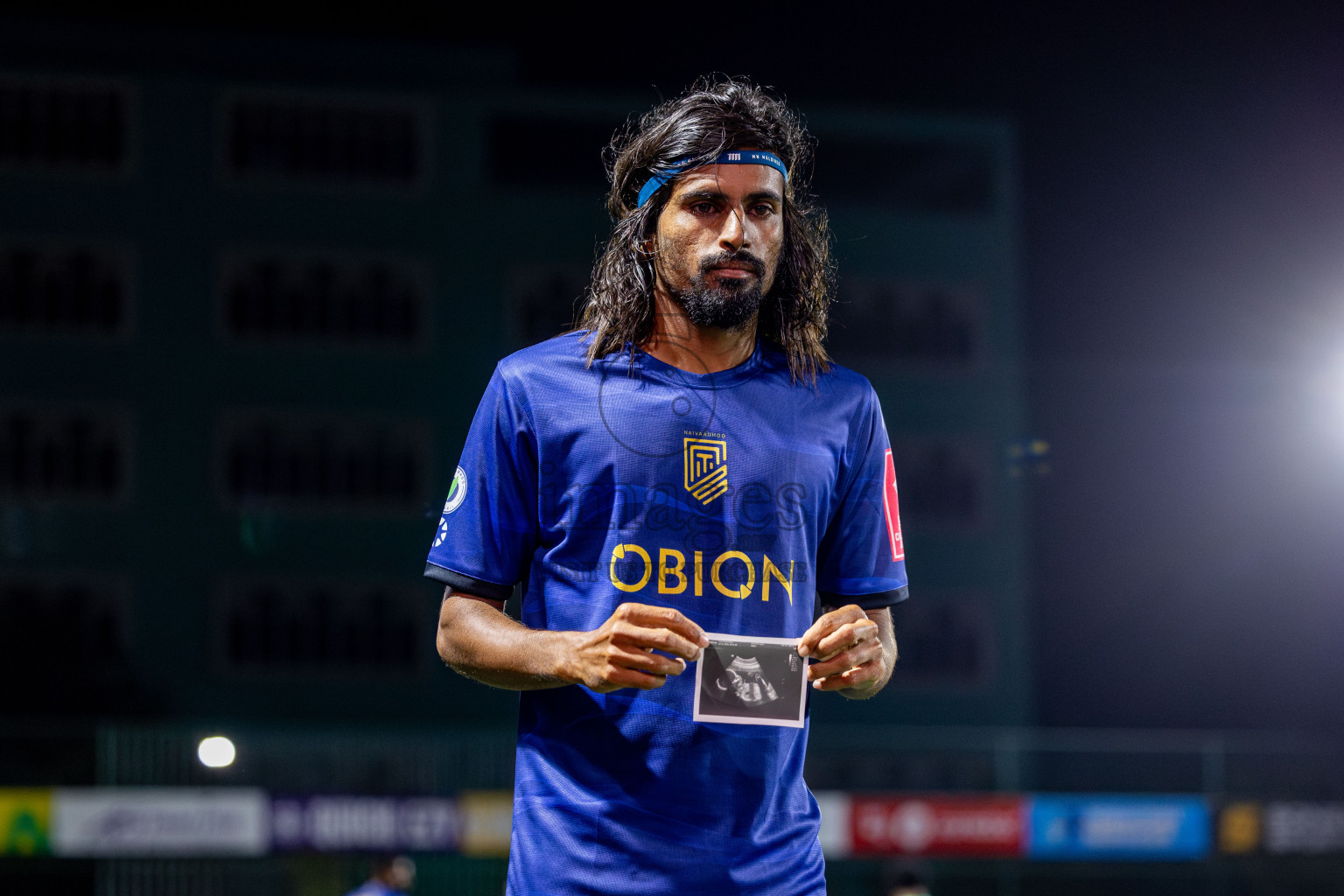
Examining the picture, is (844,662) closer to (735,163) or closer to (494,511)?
(494,511)

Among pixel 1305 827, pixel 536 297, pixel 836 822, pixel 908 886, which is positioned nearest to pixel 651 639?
pixel 908 886

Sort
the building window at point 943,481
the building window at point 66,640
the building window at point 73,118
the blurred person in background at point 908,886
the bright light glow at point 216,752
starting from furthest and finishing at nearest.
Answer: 1. the building window at point 943,481
2. the building window at point 73,118
3. the building window at point 66,640
4. the bright light glow at point 216,752
5. the blurred person in background at point 908,886

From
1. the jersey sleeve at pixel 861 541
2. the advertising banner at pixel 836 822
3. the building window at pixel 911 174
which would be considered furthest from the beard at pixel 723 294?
the building window at pixel 911 174

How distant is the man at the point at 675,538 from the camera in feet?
5.99

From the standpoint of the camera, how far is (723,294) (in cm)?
201

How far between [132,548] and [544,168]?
36.1 feet

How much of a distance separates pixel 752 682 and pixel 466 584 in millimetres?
408

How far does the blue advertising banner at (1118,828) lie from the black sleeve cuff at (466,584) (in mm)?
14014

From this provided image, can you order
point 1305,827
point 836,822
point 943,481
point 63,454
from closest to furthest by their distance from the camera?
1. point 1305,827
2. point 836,822
3. point 63,454
4. point 943,481

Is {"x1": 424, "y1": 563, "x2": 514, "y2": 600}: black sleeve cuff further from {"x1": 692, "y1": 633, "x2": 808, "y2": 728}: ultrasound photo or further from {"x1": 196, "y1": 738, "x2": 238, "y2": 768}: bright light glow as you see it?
{"x1": 196, "y1": 738, "x2": 238, "y2": 768}: bright light glow

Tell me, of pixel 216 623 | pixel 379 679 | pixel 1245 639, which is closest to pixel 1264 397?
pixel 1245 639

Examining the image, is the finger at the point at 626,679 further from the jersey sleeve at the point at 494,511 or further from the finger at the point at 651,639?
the jersey sleeve at the point at 494,511

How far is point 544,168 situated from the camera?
29281 millimetres

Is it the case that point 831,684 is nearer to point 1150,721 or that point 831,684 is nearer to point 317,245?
point 317,245
